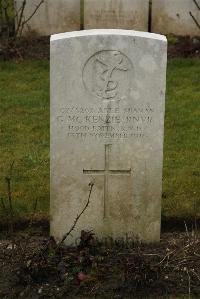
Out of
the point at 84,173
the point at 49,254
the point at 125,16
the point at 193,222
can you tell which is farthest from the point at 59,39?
the point at 125,16

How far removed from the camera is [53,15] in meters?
10.2

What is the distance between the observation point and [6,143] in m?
6.90

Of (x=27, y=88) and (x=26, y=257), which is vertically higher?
(x=27, y=88)

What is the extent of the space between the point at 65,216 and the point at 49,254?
385mm

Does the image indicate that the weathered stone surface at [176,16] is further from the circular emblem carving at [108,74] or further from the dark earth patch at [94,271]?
the dark earth patch at [94,271]

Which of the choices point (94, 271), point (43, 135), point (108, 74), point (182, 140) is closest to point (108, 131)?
point (108, 74)

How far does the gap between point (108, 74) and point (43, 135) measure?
251 centimetres

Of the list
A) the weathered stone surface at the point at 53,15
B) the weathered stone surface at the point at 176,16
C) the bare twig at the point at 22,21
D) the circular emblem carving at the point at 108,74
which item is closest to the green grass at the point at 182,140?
the weathered stone surface at the point at 176,16

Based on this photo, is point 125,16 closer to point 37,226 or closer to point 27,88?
point 27,88

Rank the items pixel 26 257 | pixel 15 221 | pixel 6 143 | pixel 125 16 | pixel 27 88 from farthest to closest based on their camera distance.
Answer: pixel 125 16 < pixel 27 88 < pixel 6 143 < pixel 15 221 < pixel 26 257

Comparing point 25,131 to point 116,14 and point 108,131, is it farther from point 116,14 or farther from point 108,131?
point 116,14

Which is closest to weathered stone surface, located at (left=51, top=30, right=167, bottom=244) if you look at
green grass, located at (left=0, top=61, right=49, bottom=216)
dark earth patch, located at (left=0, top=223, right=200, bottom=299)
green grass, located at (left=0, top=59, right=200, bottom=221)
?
dark earth patch, located at (left=0, top=223, right=200, bottom=299)

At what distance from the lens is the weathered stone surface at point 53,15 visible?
10.1 meters

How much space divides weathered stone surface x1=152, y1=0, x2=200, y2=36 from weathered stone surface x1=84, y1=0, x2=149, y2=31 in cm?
16
